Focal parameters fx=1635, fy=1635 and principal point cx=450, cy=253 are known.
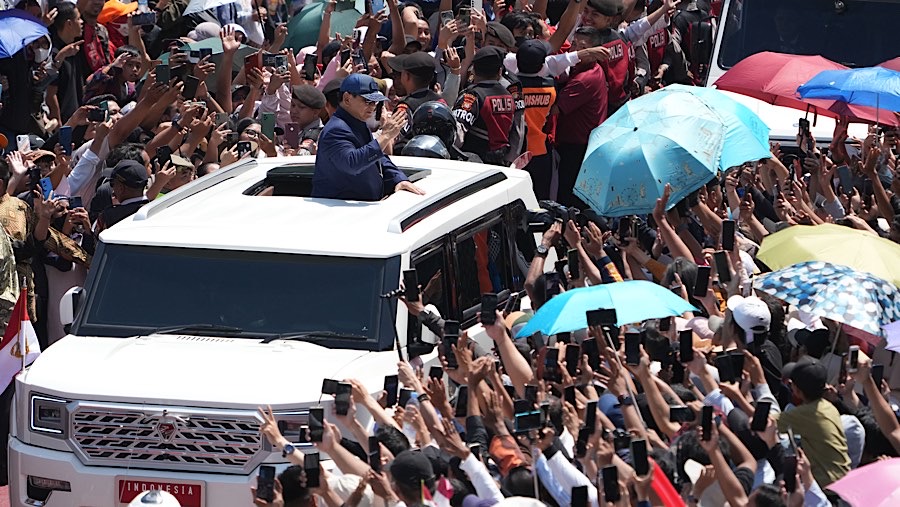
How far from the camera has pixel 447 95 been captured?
43.1ft

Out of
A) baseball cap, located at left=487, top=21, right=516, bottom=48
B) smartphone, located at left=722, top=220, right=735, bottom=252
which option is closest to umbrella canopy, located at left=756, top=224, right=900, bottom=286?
smartphone, located at left=722, top=220, right=735, bottom=252

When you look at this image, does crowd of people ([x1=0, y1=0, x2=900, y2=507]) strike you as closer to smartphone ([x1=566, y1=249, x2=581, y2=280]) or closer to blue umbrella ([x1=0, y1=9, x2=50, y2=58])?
smartphone ([x1=566, y1=249, x2=581, y2=280])

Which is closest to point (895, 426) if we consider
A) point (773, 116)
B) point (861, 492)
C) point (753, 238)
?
point (861, 492)

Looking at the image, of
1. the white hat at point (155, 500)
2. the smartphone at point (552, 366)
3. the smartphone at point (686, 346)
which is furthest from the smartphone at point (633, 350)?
the white hat at point (155, 500)

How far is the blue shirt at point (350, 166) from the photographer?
31.2 feet

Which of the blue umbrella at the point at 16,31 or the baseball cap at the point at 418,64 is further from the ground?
the baseball cap at the point at 418,64

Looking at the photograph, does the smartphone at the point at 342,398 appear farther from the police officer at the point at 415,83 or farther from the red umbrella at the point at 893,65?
the red umbrella at the point at 893,65

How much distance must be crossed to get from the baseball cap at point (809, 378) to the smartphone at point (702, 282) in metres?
1.45

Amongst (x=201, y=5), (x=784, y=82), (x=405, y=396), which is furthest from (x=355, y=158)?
(x=201, y=5)

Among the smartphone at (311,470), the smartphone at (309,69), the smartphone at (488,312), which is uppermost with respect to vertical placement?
the smartphone at (488,312)

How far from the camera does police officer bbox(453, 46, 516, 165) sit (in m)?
12.0

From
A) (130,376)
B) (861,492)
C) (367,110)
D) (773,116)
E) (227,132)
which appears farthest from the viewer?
(773,116)

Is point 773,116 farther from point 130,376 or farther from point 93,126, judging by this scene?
point 130,376

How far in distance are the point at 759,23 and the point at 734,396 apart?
886 cm
